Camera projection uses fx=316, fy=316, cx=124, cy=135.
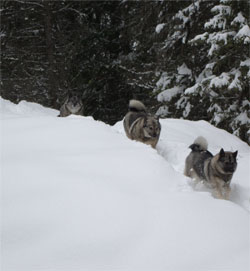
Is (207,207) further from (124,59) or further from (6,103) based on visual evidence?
(124,59)

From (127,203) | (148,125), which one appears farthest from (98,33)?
(127,203)

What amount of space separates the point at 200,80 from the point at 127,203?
29.1 feet

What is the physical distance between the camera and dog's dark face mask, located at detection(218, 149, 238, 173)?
5363mm

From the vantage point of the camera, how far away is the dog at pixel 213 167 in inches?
213

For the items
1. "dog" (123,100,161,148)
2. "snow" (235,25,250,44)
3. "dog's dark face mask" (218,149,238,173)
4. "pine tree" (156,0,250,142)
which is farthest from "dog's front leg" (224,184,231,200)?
"snow" (235,25,250,44)

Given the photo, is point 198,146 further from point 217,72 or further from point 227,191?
point 217,72

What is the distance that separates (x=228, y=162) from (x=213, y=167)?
38 cm

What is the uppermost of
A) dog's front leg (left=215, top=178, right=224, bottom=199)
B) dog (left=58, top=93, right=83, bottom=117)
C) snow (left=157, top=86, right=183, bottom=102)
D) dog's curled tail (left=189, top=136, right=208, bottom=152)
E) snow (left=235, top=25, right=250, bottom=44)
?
snow (left=235, top=25, right=250, bottom=44)

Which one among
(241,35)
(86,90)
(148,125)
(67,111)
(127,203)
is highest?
(241,35)

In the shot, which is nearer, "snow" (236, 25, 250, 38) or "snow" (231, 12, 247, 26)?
"snow" (236, 25, 250, 38)

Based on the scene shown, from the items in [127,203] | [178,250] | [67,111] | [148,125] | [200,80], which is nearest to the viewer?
[178,250]

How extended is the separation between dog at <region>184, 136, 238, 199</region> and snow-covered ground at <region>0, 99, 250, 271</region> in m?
1.38

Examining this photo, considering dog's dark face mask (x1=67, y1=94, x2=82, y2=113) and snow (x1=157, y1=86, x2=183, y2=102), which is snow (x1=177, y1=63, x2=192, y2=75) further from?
dog's dark face mask (x1=67, y1=94, x2=82, y2=113)

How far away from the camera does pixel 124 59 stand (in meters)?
16.2
